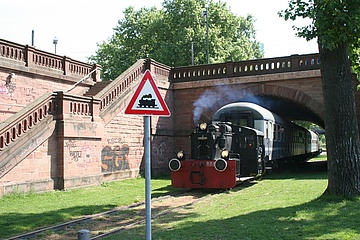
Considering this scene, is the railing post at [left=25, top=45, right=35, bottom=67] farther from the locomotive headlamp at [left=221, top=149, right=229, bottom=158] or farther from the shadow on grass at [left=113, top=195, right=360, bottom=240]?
the shadow on grass at [left=113, top=195, right=360, bottom=240]

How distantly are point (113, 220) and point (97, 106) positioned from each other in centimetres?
843

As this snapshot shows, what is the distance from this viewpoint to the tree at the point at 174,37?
4044 cm

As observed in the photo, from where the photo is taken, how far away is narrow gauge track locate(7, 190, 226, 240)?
28.6 feet

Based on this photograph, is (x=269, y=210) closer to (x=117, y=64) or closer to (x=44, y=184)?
(x=44, y=184)

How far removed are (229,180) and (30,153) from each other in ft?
22.2

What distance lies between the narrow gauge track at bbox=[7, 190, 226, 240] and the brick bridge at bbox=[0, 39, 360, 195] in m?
4.29

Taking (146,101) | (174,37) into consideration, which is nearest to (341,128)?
(146,101)

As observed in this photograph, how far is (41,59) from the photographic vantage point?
Answer: 768 inches

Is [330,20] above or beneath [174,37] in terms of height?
beneath

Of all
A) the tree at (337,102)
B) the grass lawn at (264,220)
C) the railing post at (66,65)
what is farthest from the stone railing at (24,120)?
the tree at (337,102)

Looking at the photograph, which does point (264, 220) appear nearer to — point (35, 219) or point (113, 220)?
point (113, 220)

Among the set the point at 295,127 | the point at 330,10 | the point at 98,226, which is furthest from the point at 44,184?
the point at 295,127

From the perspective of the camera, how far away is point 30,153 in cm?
1445

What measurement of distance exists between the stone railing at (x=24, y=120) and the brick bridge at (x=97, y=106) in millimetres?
32
